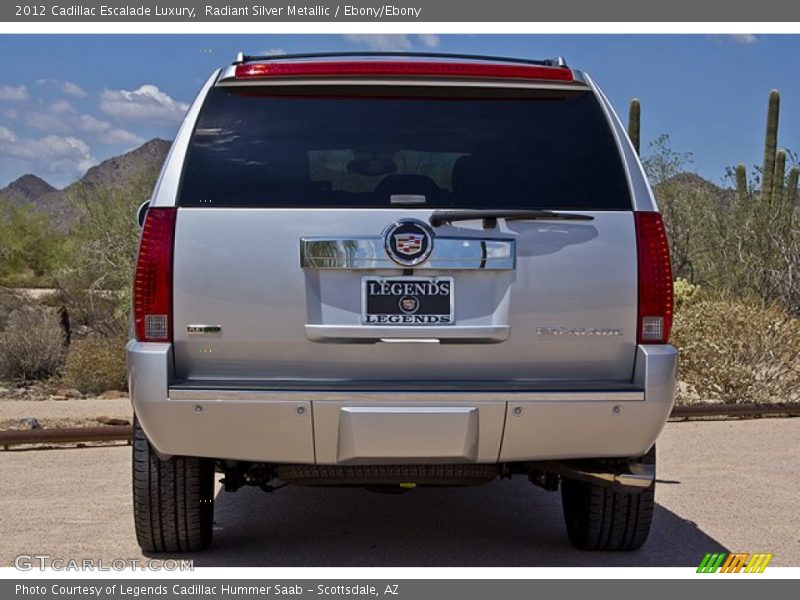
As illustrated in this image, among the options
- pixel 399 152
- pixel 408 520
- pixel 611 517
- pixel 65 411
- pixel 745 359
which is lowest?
pixel 65 411

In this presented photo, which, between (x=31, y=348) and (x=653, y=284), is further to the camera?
(x=31, y=348)

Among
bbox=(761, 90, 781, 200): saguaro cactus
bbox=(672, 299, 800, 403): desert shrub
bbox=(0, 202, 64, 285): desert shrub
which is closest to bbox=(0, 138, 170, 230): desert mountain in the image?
bbox=(0, 202, 64, 285): desert shrub

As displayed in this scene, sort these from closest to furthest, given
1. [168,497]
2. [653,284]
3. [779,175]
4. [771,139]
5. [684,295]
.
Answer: [653,284] < [168,497] < [684,295] < [779,175] < [771,139]

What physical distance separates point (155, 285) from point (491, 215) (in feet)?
4.38

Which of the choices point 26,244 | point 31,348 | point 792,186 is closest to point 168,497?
point 31,348

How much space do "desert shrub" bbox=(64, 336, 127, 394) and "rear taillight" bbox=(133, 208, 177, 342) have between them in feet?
31.7

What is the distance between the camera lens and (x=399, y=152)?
4840 millimetres

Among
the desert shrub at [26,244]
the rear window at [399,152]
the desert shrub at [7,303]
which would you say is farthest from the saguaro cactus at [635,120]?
the desert shrub at [26,244]

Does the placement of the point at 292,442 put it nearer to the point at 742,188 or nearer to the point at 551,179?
the point at 551,179

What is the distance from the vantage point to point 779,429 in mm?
9633

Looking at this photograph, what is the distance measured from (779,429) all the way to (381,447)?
6.03 metres

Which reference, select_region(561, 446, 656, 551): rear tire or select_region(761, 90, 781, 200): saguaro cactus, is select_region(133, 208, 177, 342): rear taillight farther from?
select_region(761, 90, 781, 200): saguaro cactus

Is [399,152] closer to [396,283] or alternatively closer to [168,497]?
[396,283]

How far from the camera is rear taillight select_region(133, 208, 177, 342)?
14.8 feet
